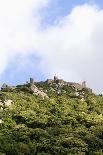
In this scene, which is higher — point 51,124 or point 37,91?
point 37,91

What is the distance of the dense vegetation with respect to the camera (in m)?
117

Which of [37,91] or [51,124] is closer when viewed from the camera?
[51,124]

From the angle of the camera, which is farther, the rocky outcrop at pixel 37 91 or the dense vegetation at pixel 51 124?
the rocky outcrop at pixel 37 91

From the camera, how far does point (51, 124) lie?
134m

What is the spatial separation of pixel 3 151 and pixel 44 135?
1002 centimetres

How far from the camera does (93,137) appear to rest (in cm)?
12300

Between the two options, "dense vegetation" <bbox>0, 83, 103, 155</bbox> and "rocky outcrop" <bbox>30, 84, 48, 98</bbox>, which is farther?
"rocky outcrop" <bbox>30, 84, 48, 98</bbox>

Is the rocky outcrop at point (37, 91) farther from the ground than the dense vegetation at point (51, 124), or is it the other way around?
the rocky outcrop at point (37, 91)

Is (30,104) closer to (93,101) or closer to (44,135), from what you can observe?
(93,101)

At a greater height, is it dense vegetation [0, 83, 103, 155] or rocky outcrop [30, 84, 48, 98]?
rocky outcrop [30, 84, 48, 98]

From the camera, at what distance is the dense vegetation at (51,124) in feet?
384

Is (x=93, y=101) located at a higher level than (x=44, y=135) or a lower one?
higher

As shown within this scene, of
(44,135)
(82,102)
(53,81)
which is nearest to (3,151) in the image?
(44,135)

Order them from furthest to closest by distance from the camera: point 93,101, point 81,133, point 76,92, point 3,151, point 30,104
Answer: point 76,92 < point 93,101 < point 30,104 < point 81,133 < point 3,151
